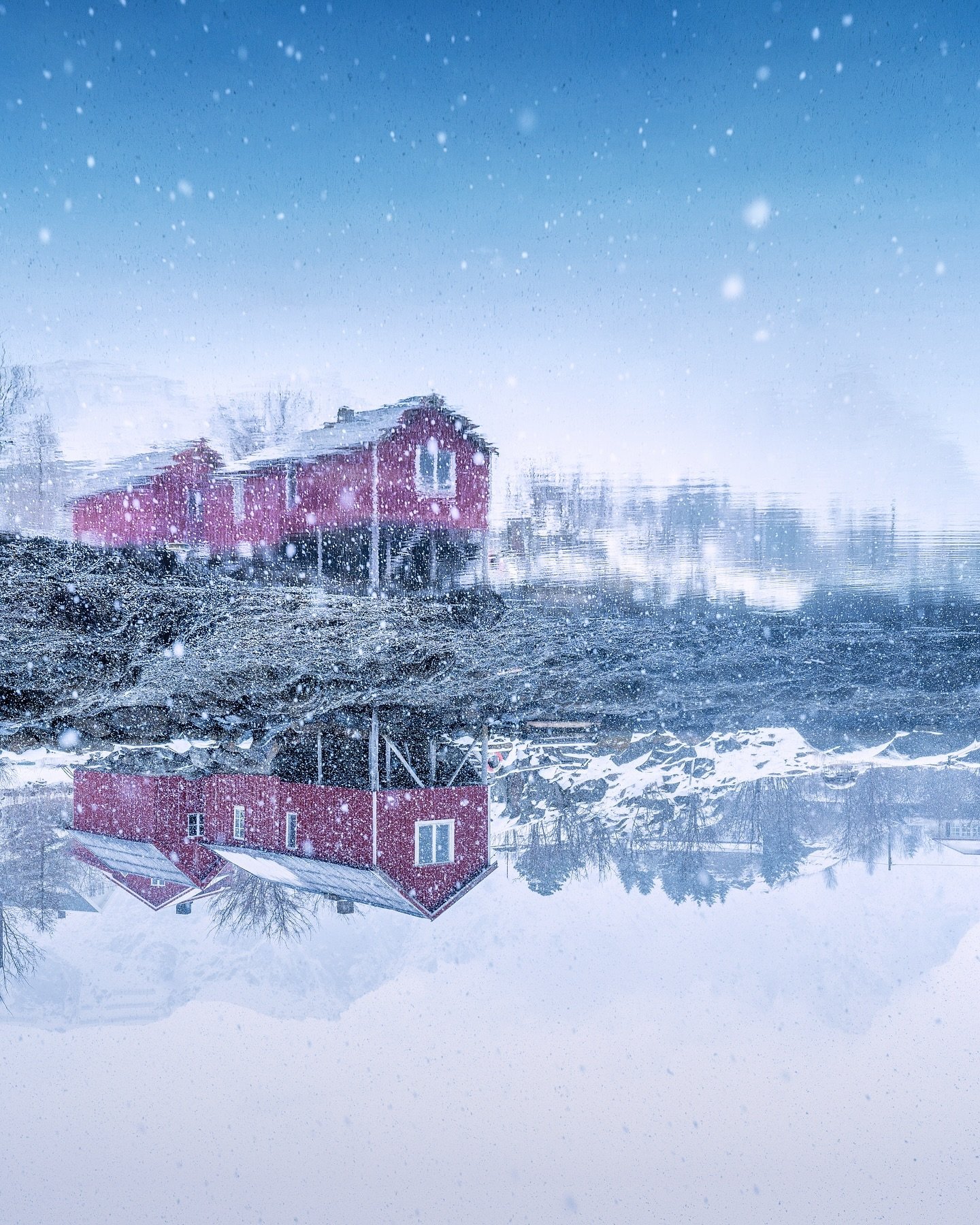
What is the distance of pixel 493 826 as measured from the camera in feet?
16.1

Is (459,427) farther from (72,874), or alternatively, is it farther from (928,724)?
(72,874)

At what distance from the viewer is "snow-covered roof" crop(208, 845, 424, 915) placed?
15.4 feet

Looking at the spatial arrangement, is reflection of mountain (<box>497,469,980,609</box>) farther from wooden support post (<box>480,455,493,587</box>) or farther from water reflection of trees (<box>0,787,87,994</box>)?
water reflection of trees (<box>0,787,87,994</box>)

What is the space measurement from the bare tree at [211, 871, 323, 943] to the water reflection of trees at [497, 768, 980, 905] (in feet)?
4.44

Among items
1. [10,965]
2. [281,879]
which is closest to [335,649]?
[281,879]

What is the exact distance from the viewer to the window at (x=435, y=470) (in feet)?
46.1

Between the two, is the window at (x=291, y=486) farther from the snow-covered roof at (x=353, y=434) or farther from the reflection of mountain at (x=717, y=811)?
the reflection of mountain at (x=717, y=811)

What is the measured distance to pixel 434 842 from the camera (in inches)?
191

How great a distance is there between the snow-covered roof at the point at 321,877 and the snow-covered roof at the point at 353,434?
9753 millimetres

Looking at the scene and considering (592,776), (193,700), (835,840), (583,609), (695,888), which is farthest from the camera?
(583,609)

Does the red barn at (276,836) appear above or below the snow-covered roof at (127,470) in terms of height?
below

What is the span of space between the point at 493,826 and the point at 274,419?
45.2ft

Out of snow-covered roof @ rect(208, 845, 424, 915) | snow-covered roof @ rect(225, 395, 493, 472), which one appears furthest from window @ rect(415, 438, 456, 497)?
snow-covered roof @ rect(208, 845, 424, 915)

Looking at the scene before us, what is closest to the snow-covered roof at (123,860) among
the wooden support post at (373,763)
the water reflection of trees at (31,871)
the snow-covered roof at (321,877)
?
the water reflection of trees at (31,871)
